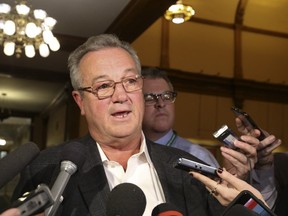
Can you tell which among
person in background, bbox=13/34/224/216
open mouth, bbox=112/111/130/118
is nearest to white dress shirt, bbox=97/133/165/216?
person in background, bbox=13/34/224/216

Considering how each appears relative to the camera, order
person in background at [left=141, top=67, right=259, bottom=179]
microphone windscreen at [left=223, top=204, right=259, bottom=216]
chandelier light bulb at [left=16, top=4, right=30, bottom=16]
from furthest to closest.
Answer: chandelier light bulb at [left=16, top=4, right=30, bottom=16], person in background at [left=141, top=67, right=259, bottom=179], microphone windscreen at [left=223, top=204, right=259, bottom=216]

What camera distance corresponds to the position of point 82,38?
610 cm

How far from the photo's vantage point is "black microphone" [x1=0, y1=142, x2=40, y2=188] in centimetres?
101

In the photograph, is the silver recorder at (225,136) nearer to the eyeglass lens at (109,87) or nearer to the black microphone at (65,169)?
the eyeglass lens at (109,87)

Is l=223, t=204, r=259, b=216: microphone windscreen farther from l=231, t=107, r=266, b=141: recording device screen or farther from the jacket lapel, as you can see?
l=231, t=107, r=266, b=141: recording device screen

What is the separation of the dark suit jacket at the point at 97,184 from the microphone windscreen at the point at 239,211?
1.79ft

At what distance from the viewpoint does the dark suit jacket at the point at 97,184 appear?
153 centimetres

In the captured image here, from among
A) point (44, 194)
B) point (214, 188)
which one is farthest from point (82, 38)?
point (44, 194)

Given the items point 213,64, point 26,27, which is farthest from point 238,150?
point 213,64

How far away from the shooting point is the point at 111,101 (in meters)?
1.66

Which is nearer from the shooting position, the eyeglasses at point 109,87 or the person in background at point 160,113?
the eyeglasses at point 109,87

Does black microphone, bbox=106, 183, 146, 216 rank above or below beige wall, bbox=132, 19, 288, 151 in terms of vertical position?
below

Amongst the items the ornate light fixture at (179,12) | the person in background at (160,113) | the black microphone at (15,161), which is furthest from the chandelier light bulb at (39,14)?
the black microphone at (15,161)

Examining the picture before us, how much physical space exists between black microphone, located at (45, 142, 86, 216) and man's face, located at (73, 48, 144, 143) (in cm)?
42
